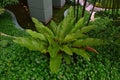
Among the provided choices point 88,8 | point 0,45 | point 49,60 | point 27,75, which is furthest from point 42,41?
point 88,8

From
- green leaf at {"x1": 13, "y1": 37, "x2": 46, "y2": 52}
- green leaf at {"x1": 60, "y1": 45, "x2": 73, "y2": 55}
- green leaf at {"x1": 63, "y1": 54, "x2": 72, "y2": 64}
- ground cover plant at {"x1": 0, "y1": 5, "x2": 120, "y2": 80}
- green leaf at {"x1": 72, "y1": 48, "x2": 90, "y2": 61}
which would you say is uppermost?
green leaf at {"x1": 13, "y1": 37, "x2": 46, "y2": 52}

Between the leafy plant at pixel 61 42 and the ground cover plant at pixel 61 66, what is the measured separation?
A: 7.4 inches

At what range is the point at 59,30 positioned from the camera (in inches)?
194

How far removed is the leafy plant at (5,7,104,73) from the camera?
4441 mm

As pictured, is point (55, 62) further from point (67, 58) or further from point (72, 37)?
point (72, 37)

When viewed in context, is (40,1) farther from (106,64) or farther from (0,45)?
(106,64)

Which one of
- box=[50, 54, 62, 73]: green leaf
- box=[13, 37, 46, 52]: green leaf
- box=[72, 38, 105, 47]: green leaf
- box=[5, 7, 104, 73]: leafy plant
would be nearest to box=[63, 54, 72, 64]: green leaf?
box=[5, 7, 104, 73]: leafy plant

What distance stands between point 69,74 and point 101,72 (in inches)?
26.7

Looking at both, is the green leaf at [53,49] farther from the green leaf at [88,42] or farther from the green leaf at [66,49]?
the green leaf at [88,42]

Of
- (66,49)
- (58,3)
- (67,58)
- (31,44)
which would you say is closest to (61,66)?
(67,58)

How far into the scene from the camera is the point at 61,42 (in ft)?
15.5

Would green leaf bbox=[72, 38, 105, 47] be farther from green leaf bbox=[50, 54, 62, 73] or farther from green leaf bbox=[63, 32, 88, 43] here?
green leaf bbox=[50, 54, 62, 73]

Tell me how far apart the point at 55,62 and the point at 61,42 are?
1.84 ft

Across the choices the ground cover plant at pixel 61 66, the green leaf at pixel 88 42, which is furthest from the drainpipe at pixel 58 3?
the green leaf at pixel 88 42
